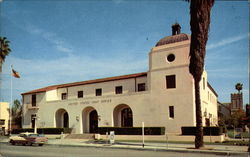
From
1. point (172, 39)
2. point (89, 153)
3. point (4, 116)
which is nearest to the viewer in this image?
point (89, 153)

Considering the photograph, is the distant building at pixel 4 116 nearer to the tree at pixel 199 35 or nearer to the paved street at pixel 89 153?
the paved street at pixel 89 153

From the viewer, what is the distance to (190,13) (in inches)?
779

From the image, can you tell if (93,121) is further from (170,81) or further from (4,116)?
(4,116)

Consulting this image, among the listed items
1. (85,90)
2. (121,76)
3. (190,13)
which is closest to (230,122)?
(121,76)

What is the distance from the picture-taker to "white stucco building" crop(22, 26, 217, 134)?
98.2 feet

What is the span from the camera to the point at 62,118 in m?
42.4

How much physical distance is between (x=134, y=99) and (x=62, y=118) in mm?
15423

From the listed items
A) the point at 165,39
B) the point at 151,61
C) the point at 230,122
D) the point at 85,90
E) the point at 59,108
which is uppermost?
the point at 165,39

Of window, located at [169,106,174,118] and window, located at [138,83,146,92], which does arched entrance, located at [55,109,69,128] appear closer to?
window, located at [138,83,146,92]

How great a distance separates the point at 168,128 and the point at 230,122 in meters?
29.9

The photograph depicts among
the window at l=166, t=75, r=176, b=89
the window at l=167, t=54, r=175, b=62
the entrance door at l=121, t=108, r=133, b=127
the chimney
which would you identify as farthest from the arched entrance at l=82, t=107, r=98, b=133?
the chimney

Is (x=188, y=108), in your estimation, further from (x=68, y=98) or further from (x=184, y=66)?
(x=68, y=98)

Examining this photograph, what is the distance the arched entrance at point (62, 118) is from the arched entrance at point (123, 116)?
33.5 feet

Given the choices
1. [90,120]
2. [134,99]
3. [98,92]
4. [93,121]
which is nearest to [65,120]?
[90,120]
